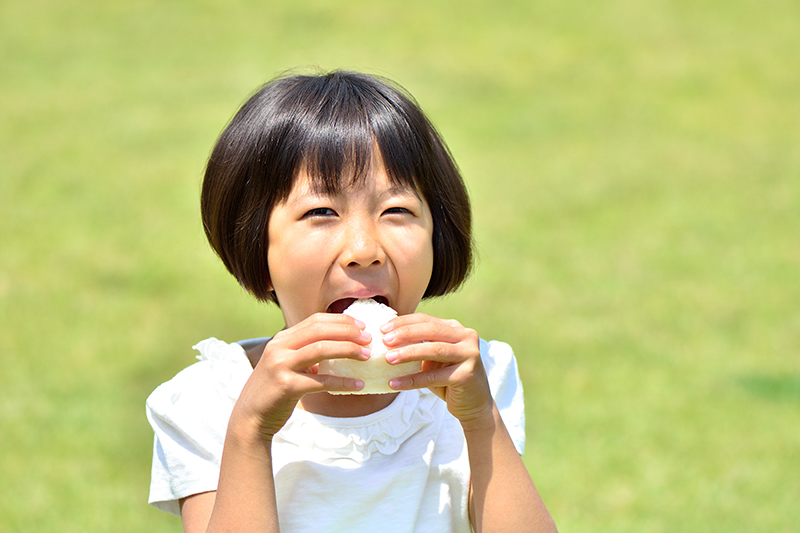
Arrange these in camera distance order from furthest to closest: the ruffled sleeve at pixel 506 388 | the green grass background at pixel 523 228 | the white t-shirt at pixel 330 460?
the green grass background at pixel 523 228 < the ruffled sleeve at pixel 506 388 < the white t-shirt at pixel 330 460

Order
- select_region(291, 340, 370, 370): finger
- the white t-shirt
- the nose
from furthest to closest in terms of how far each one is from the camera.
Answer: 1. the white t-shirt
2. the nose
3. select_region(291, 340, 370, 370): finger

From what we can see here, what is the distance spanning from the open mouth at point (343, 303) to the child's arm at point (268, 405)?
0.14m

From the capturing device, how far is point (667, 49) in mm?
10703

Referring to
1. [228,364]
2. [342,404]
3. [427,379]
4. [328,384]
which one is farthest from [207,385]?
[427,379]

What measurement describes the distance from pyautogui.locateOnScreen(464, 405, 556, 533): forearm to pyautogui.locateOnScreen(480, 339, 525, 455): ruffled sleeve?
0.26 metres

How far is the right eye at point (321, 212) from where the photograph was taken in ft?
5.15

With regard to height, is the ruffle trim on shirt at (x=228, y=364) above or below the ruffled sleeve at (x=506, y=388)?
above

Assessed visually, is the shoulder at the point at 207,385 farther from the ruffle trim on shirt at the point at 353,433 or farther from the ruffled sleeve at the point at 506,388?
the ruffled sleeve at the point at 506,388

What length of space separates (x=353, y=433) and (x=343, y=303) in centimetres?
26

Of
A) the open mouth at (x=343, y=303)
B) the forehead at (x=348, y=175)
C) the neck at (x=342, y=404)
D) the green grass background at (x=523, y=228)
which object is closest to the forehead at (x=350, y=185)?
the forehead at (x=348, y=175)

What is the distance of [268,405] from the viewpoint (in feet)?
4.71

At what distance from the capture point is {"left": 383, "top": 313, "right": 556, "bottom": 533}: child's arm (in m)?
1.43

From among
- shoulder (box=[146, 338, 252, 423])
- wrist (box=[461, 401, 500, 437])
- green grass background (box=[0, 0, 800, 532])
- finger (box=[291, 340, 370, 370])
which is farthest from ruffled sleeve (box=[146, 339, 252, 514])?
green grass background (box=[0, 0, 800, 532])

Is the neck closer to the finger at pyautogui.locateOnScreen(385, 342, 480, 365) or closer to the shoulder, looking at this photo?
the shoulder
